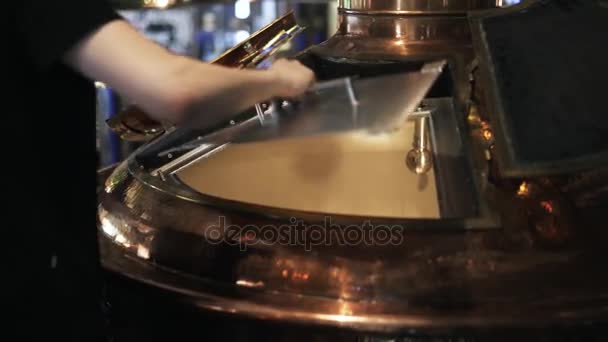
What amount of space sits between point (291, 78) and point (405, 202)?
538mm

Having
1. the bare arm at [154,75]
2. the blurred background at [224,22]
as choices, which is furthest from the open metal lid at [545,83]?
the blurred background at [224,22]

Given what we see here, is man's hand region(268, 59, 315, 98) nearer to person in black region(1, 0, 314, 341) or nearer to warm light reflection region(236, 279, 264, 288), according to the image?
person in black region(1, 0, 314, 341)

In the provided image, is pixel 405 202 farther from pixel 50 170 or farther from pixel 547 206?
pixel 50 170

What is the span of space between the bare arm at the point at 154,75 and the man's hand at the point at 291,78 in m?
0.07

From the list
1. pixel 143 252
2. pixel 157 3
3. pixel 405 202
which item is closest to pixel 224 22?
pixel 157 3

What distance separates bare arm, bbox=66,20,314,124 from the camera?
80 cm

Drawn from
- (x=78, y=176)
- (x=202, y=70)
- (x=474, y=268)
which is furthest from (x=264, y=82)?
(x=474, y=268)

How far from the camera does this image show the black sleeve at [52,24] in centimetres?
79

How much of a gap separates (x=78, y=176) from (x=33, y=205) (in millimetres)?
76

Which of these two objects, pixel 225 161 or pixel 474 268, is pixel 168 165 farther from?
pixel 474 268

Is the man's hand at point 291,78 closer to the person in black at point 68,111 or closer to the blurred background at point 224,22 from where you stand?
the person in black at point 68,111

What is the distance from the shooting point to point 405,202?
4.53 ft

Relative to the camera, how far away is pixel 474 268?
1.04m

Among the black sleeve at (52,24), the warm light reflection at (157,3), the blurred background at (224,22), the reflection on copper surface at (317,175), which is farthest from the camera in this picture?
the blurred background at (224,22)
